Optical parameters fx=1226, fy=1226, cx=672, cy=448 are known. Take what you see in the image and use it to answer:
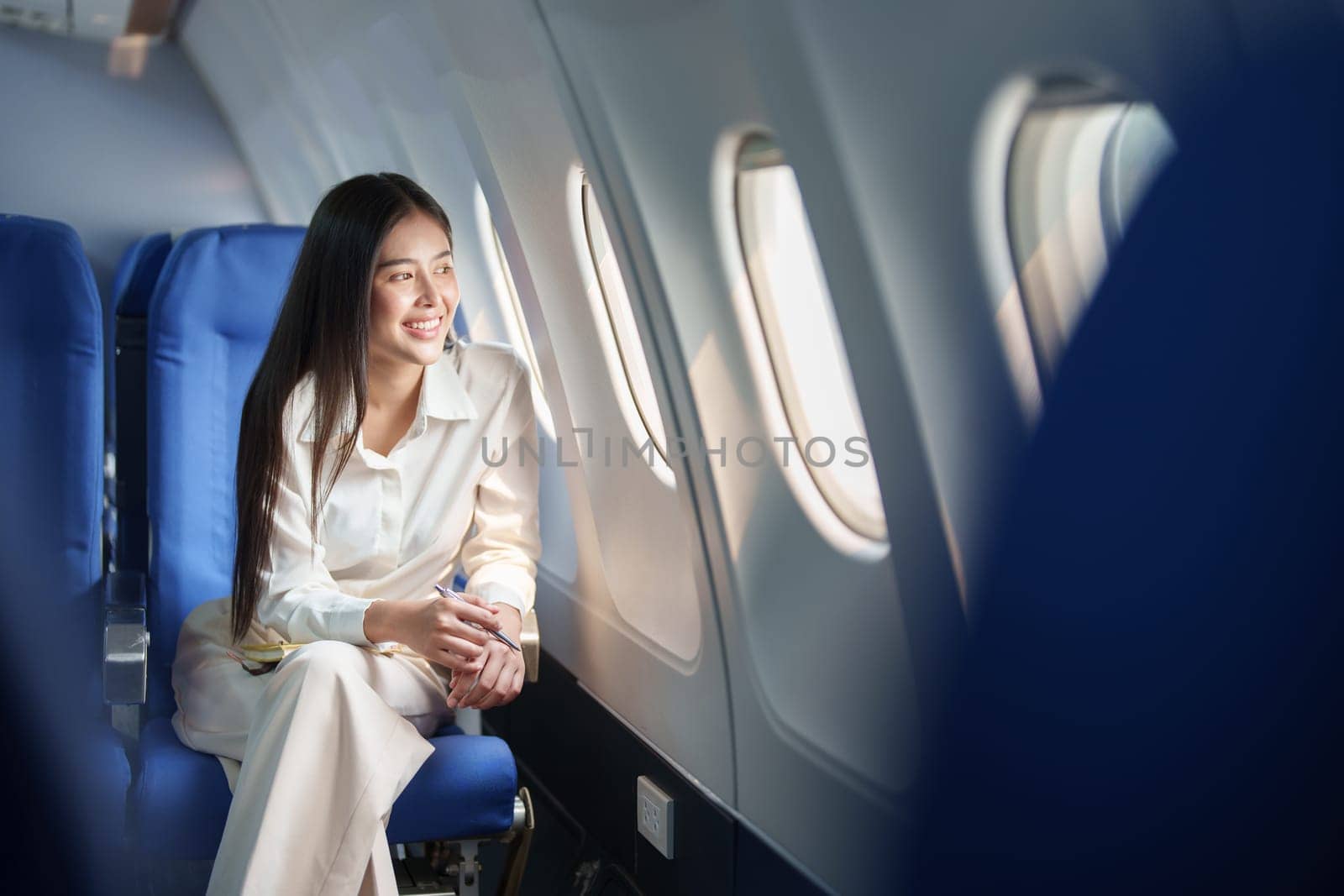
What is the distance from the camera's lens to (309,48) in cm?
421

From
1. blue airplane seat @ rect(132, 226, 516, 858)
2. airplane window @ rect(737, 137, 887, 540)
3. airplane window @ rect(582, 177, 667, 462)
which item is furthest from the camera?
airplane window @ rect(582, 177, 667, 462)

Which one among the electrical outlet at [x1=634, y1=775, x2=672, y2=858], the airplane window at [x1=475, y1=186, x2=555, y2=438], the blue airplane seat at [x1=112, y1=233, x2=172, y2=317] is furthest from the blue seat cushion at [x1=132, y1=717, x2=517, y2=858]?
the airplane window at [x1=475, y1=186, x2=555, y2=438]

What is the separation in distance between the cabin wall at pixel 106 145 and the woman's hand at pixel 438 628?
4.00m

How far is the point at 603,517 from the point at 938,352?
4.69 feet

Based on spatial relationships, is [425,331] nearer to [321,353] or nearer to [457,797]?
[321,353]

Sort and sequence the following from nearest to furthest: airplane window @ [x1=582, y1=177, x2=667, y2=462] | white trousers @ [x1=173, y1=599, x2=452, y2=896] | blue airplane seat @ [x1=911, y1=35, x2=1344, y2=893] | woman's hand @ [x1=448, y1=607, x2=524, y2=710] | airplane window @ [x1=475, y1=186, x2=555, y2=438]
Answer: blue airplane seat @ [x1=911, y1=35, x2=1344, y2=893] < white trousers @ [x1=173, y1=599, x2=452, y2=896] < woman's hand @ [x1=448, y1=607, x2=524, y2=710] < airplane window @ [x1=582, y1=177, x2=667, y2=462] < airplane window @ [x1=475, y1=186, x2=555, y2=438]

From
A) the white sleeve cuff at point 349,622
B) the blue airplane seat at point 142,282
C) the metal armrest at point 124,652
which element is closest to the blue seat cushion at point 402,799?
the metal armrest at point 124,652

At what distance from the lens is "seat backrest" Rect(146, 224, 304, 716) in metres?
2.65

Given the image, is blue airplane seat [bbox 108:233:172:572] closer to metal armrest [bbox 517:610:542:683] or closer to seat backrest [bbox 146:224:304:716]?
seat backrest [bbox 146:224:304:716]

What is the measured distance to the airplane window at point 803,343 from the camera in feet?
7.06

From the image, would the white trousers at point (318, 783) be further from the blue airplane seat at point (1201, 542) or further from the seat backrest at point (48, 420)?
the blue airplane seat at point (1201, 542)

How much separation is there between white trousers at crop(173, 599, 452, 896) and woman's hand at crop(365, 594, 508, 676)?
8 centimetres

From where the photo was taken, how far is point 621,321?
9.28ft

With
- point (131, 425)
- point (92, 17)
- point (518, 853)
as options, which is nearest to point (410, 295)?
point (131, 425)
